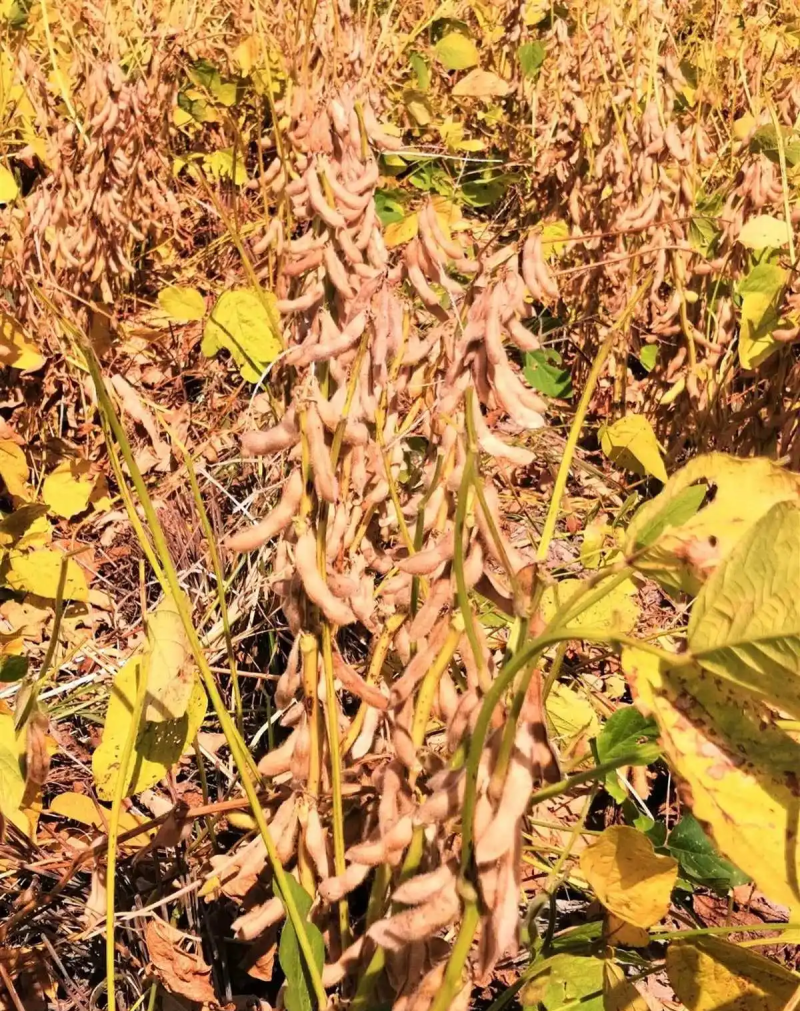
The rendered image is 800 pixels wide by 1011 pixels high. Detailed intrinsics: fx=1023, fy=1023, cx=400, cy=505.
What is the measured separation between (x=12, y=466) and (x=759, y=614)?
48.9 inches

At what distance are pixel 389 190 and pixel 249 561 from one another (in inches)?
43.9

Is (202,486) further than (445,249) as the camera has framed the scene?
Yes

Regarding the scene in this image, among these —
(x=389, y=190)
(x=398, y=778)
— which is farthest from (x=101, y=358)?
(x=398, y=778)

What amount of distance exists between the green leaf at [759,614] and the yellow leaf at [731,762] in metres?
0.02

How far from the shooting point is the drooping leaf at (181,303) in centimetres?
157

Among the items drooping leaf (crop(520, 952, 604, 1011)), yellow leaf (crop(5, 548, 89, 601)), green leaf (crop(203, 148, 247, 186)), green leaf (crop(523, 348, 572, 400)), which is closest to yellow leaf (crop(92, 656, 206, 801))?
drooping leaf (crop(520, 952, 604, 1011))

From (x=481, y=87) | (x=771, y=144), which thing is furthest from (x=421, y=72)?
(x=771, y=144)

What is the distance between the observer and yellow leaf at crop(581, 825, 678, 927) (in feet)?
2.17

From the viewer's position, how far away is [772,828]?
17.1 inches

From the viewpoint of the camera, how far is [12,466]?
4.72 ft

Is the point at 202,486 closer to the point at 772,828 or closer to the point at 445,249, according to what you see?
the point at 445,249

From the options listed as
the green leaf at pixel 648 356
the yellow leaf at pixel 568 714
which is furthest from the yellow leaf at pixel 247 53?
the yellow leaf at pixel 568 714

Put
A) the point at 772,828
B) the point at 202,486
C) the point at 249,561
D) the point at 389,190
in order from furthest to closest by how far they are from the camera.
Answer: the point at 389,190, the point at 202,486, the point at 249,561, the point at 772,828

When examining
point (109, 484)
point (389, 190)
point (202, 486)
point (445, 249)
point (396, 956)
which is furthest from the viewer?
point (389, 190)
